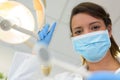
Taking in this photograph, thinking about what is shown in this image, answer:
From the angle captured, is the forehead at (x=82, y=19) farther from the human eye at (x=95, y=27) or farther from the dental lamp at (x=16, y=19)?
the dental lamp at (x=16, y=19)

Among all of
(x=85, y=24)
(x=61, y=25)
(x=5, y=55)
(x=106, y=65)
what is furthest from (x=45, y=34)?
(x=5, y=55)

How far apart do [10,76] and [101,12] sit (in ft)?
2.19

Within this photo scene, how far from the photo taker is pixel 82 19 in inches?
53.7

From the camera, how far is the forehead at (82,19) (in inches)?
52.7

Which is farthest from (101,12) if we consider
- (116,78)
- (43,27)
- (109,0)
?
(109,0)

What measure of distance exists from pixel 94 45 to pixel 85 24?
137mm

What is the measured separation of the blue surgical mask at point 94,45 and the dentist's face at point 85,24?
0.03 meters

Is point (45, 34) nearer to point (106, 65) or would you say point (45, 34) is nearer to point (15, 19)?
point (15, 19)

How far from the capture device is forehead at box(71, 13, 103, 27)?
134 cm

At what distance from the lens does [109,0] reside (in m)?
2.83

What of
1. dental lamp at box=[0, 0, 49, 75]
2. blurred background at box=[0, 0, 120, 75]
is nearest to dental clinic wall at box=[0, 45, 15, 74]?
blurred background at box=[0, 0, 120, 75]

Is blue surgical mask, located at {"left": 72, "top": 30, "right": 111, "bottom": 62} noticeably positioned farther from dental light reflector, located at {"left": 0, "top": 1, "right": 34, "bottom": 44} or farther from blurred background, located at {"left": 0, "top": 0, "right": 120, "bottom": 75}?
blurred background, located at {"left": 0, "top": 0, "right": 120, "bottom": 75}

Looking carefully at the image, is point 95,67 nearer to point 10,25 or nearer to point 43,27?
point 43,27

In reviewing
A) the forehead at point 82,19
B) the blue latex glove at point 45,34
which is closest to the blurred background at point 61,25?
the forehead at point 82,19
